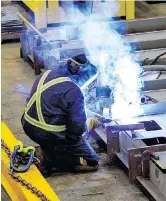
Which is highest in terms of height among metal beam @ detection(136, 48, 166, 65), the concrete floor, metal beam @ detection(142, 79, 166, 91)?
metal beam @ detection(136, 48, 166, 65)

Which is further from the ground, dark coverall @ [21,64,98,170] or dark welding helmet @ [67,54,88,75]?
dark welding helmet @ [67,54,88,75]

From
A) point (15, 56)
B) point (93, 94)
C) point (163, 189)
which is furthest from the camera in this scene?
point (15, 56)

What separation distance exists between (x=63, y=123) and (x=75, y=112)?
0.21m

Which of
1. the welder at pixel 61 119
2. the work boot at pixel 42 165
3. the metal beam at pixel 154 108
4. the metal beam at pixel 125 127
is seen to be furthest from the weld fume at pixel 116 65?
the work boot at pixel 42 165

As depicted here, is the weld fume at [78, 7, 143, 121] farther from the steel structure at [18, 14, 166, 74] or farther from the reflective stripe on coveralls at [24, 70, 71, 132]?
the reflective stripe on coveralls at [24, 70, 71, 132]

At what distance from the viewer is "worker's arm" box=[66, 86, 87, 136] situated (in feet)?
21.2

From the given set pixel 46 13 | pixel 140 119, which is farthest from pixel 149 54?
pixel 46 13

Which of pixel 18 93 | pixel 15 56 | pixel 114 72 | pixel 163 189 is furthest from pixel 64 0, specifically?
pixel 163 189

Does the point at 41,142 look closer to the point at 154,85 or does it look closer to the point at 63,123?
the point at 63,123

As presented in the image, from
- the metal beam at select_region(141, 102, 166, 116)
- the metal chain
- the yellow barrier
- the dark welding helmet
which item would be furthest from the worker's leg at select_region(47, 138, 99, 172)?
the yellow barrier

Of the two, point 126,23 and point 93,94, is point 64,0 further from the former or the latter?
point 93,94

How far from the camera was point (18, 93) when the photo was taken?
9039mm

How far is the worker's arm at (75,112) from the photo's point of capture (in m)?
6.46

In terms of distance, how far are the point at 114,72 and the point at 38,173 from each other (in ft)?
7.02
